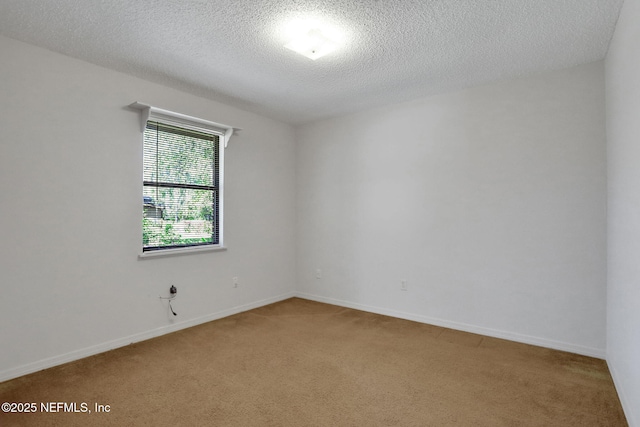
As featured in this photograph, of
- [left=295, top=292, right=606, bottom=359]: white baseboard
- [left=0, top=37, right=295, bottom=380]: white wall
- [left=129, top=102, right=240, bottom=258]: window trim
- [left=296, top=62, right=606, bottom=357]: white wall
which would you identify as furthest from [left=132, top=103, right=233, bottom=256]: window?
[left=295, top=292, right=606, bottom=359]: white baseboard

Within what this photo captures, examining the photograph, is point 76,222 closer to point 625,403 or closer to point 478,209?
point 478,209

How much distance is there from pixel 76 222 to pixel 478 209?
3.74m

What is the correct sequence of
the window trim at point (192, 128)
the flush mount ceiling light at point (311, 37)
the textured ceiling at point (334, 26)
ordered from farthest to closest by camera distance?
1. the window trim at point (192, 128)
2. the flush mount ceiling light at point (311, 37)
3. the textured ceiling at point (334, 26)

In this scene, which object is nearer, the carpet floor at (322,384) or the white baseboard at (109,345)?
the carpet floor at (322,384)

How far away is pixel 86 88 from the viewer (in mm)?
2920

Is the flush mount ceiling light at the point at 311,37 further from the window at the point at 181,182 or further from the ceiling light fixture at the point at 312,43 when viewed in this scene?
the window at the point at 181,182

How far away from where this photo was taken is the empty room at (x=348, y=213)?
2170mm

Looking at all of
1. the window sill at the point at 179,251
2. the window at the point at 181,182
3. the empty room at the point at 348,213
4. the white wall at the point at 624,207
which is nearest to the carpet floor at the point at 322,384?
the empty room at the point at 348,213

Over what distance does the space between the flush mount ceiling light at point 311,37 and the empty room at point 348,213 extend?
0.09ft

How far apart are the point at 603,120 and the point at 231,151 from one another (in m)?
3.69

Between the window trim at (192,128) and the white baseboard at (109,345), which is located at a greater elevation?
the window trim at (192,128)

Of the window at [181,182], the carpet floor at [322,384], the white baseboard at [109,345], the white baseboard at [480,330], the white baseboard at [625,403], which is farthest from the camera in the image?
the window at [181,182]

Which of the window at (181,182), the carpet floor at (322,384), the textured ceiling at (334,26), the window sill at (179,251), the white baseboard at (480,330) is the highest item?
the textured ceiling at (334,26)

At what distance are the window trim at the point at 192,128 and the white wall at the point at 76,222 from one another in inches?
3.3
